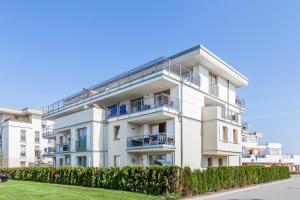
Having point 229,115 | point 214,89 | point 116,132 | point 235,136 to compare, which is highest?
point 214,89

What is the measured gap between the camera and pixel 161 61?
1113 inches

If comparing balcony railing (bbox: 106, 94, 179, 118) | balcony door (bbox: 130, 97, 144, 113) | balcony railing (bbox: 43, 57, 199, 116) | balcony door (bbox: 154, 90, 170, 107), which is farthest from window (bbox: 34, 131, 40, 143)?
balcony door (bbox: 154, 90, 170, 107)

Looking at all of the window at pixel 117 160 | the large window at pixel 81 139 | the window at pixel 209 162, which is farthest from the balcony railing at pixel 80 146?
the window at pixel 209 162

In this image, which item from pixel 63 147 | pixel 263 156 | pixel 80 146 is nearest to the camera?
pixel 80 146

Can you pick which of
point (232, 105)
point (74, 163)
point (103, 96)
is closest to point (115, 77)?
point (103, 96)

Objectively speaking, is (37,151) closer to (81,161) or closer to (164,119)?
(81,161)

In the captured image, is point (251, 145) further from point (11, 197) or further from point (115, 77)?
point (11, 197)

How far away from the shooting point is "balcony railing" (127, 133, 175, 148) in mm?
25688

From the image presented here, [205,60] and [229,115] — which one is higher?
[205,60]

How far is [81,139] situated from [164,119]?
9.55m

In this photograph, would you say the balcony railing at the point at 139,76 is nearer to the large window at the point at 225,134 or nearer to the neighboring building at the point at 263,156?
the large window at the point at 225,134

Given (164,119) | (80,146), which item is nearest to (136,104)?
(164,119)

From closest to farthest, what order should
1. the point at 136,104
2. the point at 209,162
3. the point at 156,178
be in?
the point at 156,178 → the point at 209,162 → the point at 136,104

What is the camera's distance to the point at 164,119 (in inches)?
1073
